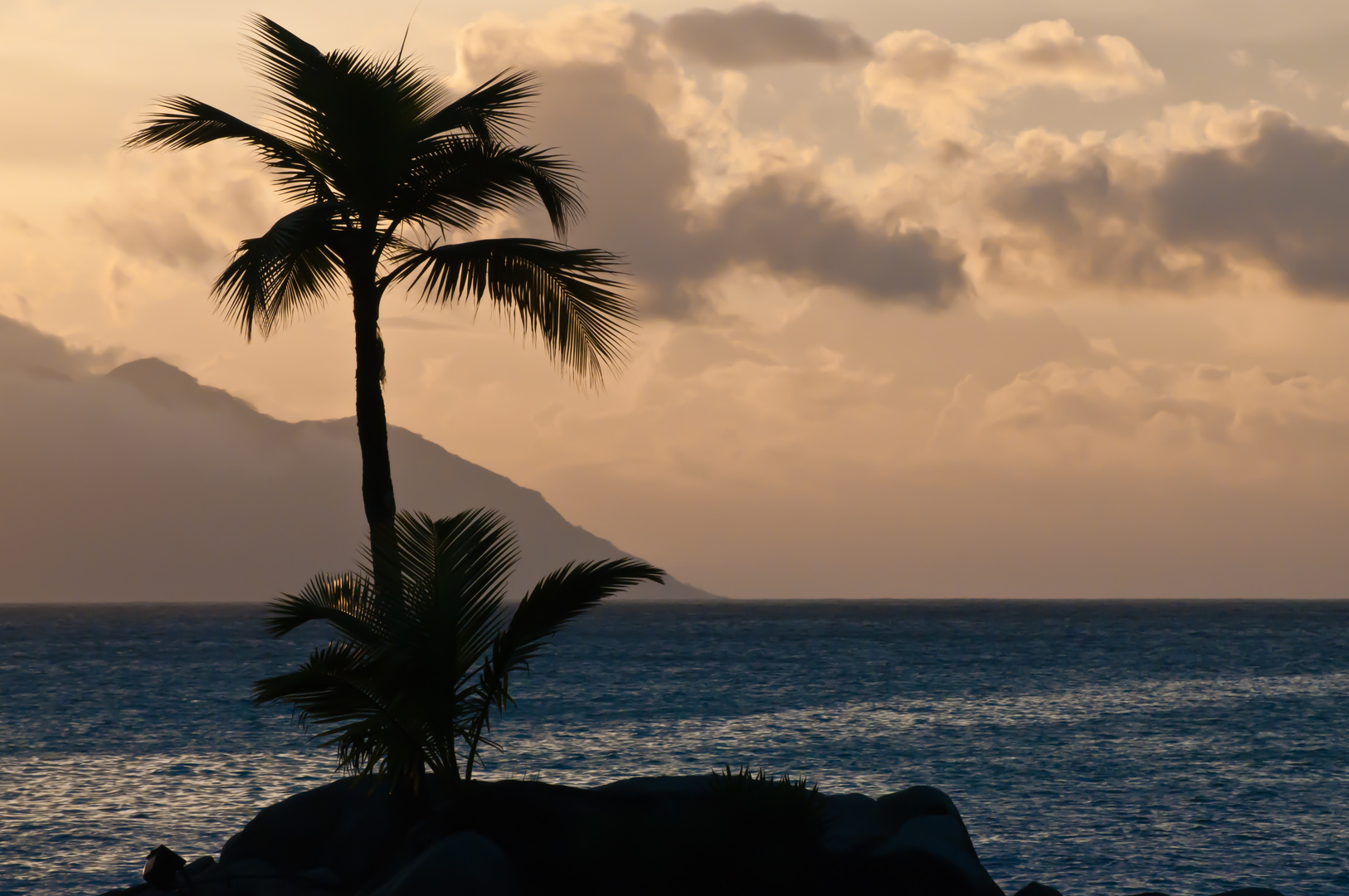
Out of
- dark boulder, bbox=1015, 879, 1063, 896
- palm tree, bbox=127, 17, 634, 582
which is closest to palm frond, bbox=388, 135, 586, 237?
palm tree, bbox=127, 17, 634, 582

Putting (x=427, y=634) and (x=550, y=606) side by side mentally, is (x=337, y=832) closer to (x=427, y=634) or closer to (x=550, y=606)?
(x=427, y=634)

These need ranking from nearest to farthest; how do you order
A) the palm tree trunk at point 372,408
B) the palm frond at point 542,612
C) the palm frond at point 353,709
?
1. the palm frond at point 353,709
2. the palm frond at point 542,612
3. the palm tree trunk at point 372,408

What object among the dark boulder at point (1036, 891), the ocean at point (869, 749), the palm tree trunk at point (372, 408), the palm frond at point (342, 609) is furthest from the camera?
the ocean at point (869, 749)

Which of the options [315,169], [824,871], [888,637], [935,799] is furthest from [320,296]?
[888,637]

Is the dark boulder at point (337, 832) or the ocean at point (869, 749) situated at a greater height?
the dark boulder at point (337, 832)

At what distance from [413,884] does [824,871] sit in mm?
3696

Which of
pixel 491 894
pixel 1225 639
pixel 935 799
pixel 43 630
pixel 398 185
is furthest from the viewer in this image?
pixel 43 630

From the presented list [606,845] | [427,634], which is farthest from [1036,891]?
[427,634]

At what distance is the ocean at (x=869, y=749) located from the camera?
1955 cm

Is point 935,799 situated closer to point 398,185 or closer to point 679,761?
point 398,185

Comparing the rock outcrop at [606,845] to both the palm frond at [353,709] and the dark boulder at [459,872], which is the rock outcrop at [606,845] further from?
the palm frond at [353,709]

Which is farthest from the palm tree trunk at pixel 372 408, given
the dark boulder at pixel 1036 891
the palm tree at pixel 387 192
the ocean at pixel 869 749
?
the ocean at pixel 869 749

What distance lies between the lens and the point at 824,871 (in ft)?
35.3

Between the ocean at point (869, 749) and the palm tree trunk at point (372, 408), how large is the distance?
9.28 m
